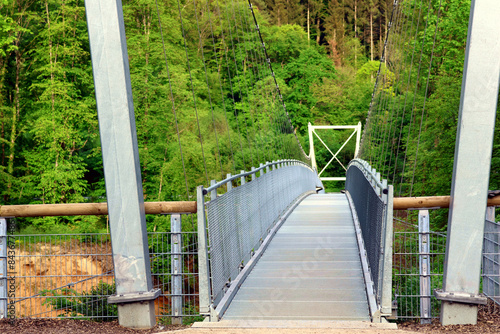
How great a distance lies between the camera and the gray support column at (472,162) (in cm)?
456

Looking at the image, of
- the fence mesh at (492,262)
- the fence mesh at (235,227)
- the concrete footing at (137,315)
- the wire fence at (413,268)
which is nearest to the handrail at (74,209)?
the fence mesh at (235,227)

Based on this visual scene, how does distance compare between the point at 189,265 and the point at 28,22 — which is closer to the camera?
the point at 189,265

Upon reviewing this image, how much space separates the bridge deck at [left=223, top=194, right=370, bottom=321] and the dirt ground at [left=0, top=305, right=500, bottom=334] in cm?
45

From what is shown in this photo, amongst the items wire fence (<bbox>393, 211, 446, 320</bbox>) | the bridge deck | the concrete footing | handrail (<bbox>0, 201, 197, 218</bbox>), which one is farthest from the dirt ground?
handrail (<bbox>0, 201, 197, 218</bbox>)

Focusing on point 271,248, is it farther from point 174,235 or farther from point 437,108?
point 437,108

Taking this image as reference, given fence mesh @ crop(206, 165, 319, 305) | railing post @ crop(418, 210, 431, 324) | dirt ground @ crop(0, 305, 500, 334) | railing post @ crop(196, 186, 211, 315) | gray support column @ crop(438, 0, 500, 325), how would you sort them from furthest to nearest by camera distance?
railing post @ crop(418, 210, 431, 324)
fence mesh @ crop(206, 165, 319, 305)
gray support column @ crop(438, 0, 500, 325)
railing post @ crop(196, 186, 211, 315)
dirt ground @ crop(0, 305, 500, 334)

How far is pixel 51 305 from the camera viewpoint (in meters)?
5.84

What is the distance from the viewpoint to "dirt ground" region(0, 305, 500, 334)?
4.23 metres

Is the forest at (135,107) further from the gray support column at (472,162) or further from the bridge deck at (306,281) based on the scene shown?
the gray support column at (472,162)

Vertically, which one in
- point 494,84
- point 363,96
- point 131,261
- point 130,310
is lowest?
point 363,96

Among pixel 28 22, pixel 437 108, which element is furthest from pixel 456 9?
pixel 28 22

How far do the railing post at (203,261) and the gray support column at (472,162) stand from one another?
5.31ft

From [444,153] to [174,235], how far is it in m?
15.3

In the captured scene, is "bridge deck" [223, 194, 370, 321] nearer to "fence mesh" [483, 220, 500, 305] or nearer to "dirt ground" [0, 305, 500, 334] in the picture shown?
"dirt ground" [0, 305, 500, 334]
